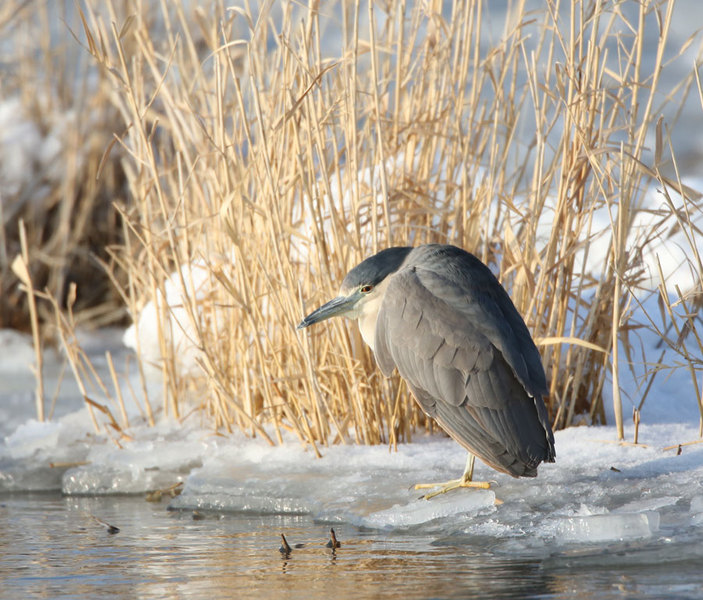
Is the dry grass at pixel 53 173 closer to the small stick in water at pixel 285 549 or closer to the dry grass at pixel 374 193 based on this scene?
the dry grass at pixel 374 193

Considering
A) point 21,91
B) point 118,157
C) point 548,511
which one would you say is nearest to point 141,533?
point 548,511

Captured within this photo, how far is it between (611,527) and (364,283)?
0.98m

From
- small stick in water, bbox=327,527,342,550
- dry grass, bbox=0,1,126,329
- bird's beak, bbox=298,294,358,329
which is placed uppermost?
dry grass, bbox=0,1,126,329

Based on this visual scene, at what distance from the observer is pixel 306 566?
6.94ft

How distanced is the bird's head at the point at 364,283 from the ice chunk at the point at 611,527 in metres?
0.90

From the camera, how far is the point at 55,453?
338 centimetres

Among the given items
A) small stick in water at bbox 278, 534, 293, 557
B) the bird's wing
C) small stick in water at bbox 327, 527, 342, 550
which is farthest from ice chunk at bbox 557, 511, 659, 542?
small stick in water at bbox 278, 534, 293, 557

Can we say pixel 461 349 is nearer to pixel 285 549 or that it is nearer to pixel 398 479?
pixel 398 479

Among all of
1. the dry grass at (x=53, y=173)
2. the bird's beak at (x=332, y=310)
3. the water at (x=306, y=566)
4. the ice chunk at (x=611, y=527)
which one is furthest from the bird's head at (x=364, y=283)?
the dry grass at (x=53, y=173)

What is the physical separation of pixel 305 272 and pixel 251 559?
3.83 ft

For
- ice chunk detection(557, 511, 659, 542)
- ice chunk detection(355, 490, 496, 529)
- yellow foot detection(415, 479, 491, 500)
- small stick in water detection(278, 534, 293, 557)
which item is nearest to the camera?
ice chunk detection(557, 511, 659, 542)

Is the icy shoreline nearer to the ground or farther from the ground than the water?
farther from the ground

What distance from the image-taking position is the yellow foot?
2557 mm

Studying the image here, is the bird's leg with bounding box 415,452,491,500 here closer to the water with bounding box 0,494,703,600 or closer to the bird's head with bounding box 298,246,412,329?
the water with bounding box 0,494,703,600
